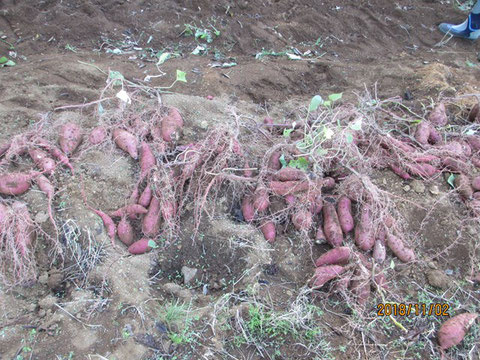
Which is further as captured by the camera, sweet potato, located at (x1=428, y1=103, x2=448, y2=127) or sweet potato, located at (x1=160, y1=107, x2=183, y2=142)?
sweet potato, located at (x1=428, y1=103, x2=448, y2=127)

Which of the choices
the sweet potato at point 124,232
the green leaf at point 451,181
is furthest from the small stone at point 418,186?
the sweet potato at point 124,232

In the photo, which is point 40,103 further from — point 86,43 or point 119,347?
point 119,347

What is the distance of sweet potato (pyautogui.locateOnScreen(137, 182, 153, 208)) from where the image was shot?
2.49 metres

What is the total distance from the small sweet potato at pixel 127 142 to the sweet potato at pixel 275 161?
922mm

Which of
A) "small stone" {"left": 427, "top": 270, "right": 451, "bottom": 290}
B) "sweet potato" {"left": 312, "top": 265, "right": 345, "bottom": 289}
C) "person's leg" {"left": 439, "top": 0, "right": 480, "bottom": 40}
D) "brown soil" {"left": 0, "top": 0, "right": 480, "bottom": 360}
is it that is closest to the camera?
"brown soil" {"left": 0, "top": 0, "right": 480, "bottom": 360}

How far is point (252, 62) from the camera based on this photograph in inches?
152

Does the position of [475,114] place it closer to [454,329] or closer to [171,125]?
[454,329]

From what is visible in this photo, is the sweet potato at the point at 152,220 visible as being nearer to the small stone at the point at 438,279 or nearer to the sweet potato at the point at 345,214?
the sweet potato at the point at 345,214

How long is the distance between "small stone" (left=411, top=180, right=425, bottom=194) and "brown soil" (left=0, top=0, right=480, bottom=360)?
19mm

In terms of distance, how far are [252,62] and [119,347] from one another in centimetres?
289

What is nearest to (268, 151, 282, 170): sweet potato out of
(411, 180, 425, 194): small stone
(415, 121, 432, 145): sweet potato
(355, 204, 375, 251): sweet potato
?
(355, 204, 375, 251): sweet potato

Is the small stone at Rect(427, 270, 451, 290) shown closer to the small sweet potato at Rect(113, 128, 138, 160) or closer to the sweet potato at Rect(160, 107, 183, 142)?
the sweet potato at Rect(160, 107, 183, 142)

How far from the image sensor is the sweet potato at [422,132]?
2.93 m

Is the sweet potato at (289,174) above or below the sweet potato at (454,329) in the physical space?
above
